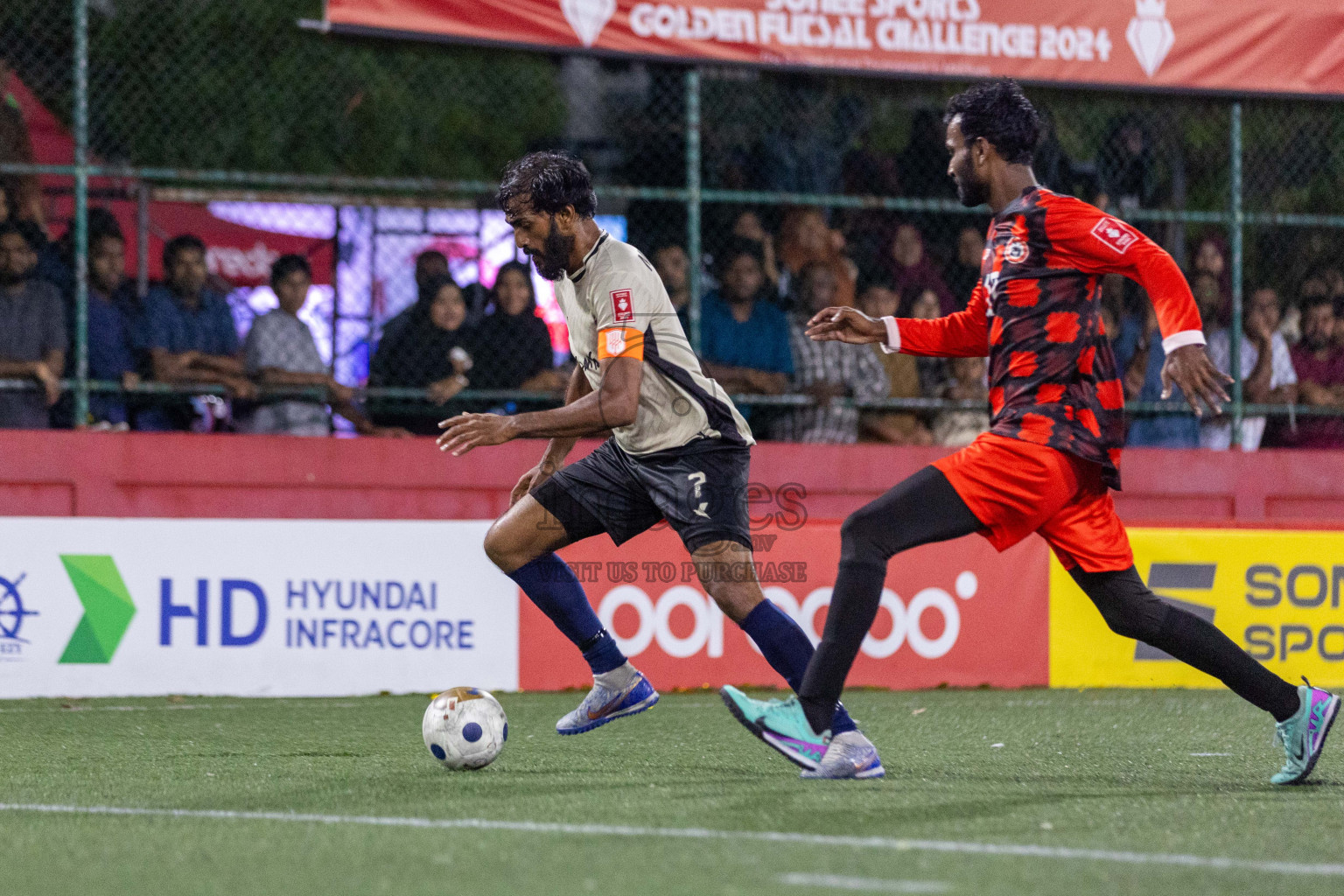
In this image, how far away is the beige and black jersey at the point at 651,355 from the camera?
546 centimetres

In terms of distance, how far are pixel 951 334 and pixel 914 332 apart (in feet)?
0.40

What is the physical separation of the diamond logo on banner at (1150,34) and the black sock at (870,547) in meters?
7.30

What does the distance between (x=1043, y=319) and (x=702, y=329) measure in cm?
561

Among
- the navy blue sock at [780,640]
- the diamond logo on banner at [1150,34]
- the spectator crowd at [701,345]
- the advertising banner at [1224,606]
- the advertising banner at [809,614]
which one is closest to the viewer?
the navy blue sock at [780,640]

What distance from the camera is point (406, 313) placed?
33.6 feet

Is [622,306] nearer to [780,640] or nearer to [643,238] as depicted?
[780,640]

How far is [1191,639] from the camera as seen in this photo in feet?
16.5

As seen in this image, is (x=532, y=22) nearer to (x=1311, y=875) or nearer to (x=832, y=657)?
(x=832, y=657)

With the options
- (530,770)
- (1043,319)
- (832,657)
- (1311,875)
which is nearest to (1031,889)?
(1311,875)

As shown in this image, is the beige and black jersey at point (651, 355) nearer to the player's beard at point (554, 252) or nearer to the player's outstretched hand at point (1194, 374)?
the player's beard at point (554, 252)

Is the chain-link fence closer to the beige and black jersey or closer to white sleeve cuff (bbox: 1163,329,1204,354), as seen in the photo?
the beige and black jersey

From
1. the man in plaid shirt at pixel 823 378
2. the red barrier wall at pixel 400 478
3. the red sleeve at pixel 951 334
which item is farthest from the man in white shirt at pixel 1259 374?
the red sleeve at pixel 951 334

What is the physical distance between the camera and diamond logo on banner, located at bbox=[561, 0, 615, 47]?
10.3m

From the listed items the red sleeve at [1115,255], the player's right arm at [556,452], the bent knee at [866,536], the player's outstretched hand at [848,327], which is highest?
the red sleeve at [1115,255]
